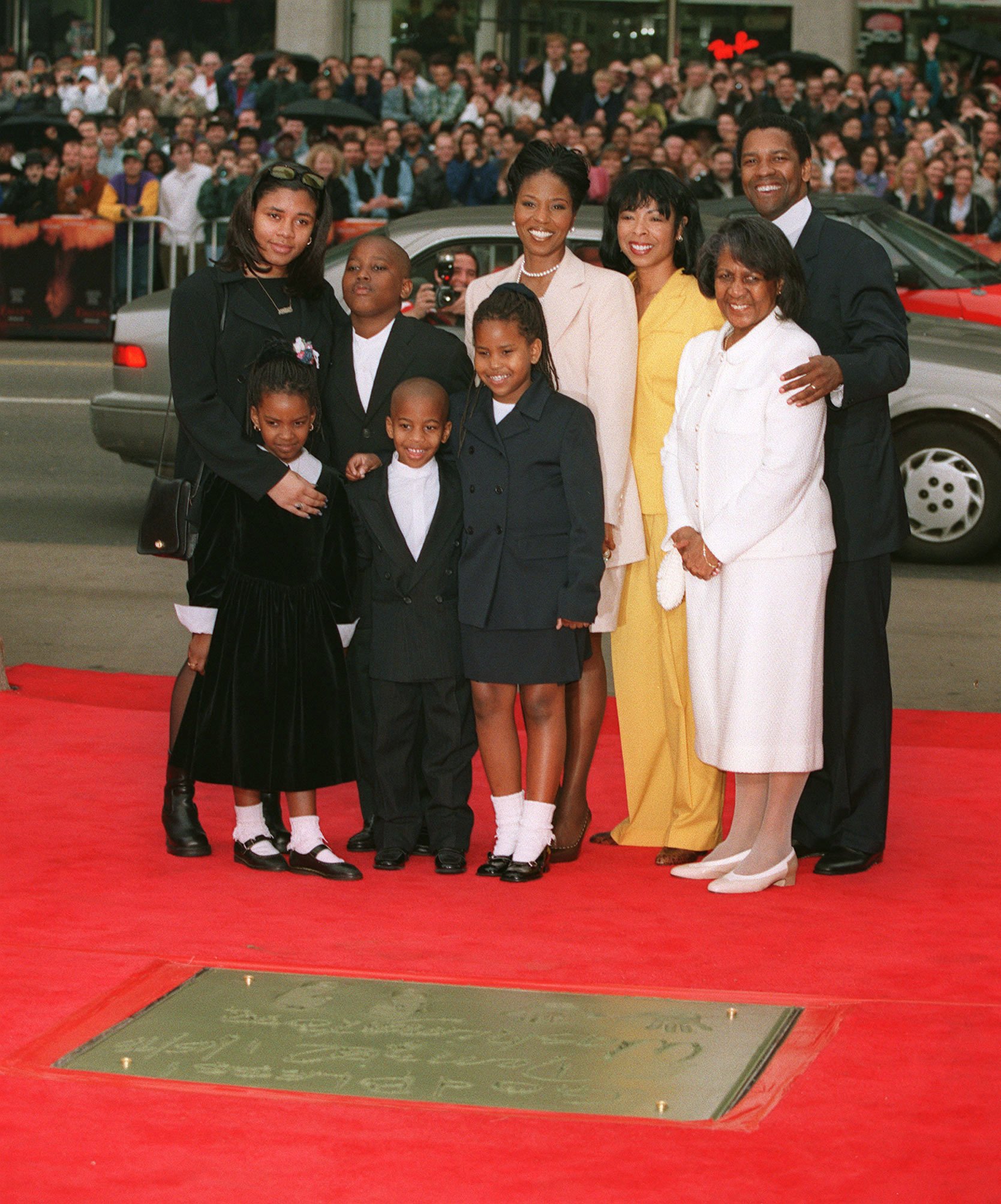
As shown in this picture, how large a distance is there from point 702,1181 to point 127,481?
31.8 feet

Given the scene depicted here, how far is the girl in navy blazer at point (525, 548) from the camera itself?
513 centimetres

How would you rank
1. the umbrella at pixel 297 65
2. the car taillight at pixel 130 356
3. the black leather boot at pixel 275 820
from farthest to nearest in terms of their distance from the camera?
the umbrella at pixel 297 65 < the car taillight at pixel 130 356 < the black leather boot at pixel 275 820

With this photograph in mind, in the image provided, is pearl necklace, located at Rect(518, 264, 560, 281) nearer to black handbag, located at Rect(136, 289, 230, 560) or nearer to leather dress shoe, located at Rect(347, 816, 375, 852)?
black handbag, located at Rect(136, 289, 230, 560)

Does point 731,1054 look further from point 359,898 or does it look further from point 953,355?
point 953,355

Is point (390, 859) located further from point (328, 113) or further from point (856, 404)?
point (328, 113)

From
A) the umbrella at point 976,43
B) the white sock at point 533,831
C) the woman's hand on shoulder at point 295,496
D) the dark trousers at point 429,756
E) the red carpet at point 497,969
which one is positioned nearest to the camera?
the red carpet at point 497,969

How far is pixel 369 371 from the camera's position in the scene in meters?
5.45

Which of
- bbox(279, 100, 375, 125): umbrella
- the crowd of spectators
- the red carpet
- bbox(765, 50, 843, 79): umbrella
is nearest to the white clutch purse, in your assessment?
the red carpet

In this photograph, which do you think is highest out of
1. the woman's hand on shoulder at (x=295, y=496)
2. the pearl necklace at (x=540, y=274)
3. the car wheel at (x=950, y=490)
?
the pearl necklace at (x=540, y=274)

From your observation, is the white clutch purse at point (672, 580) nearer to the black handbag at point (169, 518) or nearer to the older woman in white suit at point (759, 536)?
the older woman in white suit at point (759, 536)

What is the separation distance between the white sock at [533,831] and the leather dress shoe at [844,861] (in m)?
0.74

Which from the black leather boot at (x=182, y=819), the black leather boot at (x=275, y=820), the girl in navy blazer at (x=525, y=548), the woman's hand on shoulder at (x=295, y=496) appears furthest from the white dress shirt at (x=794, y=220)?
the black leather boot at (x=182, y=819)

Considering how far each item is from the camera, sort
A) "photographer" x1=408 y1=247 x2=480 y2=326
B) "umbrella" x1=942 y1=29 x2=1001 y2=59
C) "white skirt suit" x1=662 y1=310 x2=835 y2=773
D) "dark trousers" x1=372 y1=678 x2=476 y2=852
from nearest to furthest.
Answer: "white skirt suit" x1=662 y1=310 x2=835 y2=773, "dark trousers" x1=372 y1=678 x2=476 y2=852, "photographer" x1=408 y1=247 x2=480 y2=326, "umbrella" x1=942 y1=29 x2=1001 y2=59

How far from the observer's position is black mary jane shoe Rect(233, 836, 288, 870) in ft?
17.1
